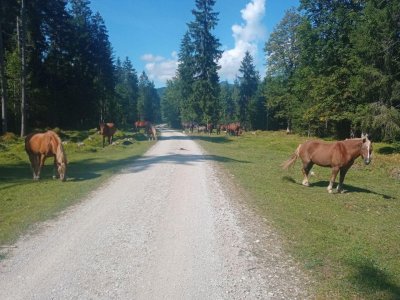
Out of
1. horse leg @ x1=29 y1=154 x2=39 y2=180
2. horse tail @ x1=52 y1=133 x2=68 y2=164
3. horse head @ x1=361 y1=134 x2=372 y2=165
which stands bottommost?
horse leg @ x1=29 y1=154 x2=39 y2=180

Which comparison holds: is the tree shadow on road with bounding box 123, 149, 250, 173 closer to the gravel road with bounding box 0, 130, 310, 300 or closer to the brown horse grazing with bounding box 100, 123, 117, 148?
the gravel road with bounding box 0, 130, 310, 300

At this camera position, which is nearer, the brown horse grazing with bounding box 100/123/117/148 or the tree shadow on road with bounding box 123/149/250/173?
the tree shadow on road with bounding box 123/149/250/173

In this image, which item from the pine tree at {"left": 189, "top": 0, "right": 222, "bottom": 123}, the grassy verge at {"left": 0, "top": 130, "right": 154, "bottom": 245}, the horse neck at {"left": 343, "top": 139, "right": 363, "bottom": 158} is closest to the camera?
the grassy verge at {"left": 0, "top": 130, "right": 154, "bottom": 245}

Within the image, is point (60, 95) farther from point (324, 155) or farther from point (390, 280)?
point (390, 280)

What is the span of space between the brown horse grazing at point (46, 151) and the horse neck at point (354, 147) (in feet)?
37.8

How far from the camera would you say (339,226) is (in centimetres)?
973

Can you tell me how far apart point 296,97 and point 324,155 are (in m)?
43.8

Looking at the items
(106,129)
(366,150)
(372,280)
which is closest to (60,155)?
(366,150)

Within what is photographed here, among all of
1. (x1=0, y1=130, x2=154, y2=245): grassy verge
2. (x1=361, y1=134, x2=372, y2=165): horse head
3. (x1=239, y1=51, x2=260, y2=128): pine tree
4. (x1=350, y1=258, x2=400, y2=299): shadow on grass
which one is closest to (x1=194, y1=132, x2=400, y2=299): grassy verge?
(x1=350, y1=258, x2=400, y2=299): shadow on grass

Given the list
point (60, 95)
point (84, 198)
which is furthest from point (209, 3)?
point (84, 198)

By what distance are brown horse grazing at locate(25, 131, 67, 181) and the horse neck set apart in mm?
11507

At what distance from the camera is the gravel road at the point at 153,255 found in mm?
5895

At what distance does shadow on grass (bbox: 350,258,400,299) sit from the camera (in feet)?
19.7

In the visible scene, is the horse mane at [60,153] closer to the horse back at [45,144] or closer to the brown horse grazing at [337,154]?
the horse back at [45,144]
